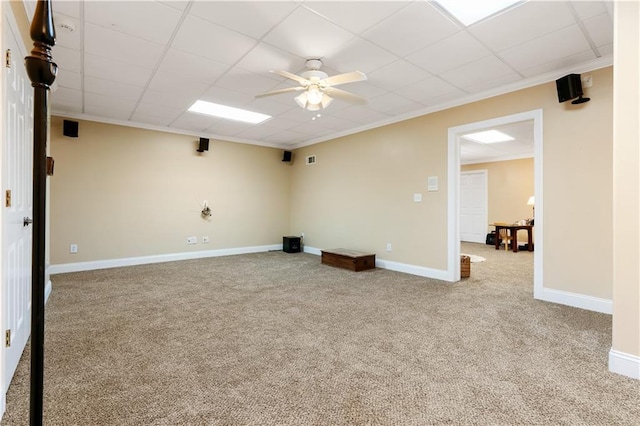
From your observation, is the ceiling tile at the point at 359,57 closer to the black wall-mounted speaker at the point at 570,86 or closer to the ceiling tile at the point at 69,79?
the black wall-mounted speaker at the point at 570,86

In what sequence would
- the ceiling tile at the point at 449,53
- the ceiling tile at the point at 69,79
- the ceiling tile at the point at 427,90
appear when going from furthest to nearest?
the ceiling tile at the point at 427,90 → the ceiling tile at the point at 69,79 → the ceiling tile at the point at 449,53

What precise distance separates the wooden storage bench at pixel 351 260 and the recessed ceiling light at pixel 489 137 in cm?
312

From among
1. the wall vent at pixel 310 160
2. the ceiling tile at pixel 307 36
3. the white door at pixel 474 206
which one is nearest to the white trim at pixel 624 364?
the ceiling tile at pixel 307 36

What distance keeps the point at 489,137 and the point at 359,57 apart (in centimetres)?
456

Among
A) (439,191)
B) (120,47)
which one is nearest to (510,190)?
(439,191)

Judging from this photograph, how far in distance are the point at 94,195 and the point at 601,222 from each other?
682 centimetres

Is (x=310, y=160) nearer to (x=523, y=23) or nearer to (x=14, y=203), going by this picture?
(x=523, y=23)

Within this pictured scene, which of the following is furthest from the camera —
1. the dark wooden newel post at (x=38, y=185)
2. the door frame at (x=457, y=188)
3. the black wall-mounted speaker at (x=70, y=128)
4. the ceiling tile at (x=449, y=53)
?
the black wall-mounted speaker at (x=70, y=128)

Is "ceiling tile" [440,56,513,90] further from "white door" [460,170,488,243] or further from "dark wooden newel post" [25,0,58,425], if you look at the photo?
"white door" [460,170,488,243]

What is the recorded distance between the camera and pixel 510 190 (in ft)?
27.9

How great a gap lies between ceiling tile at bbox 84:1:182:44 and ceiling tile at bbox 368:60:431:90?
6.58 ft

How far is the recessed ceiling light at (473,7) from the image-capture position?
88.5 inches

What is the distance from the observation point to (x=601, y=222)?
3.12 metres

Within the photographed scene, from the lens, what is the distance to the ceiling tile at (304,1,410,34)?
7.36ft
